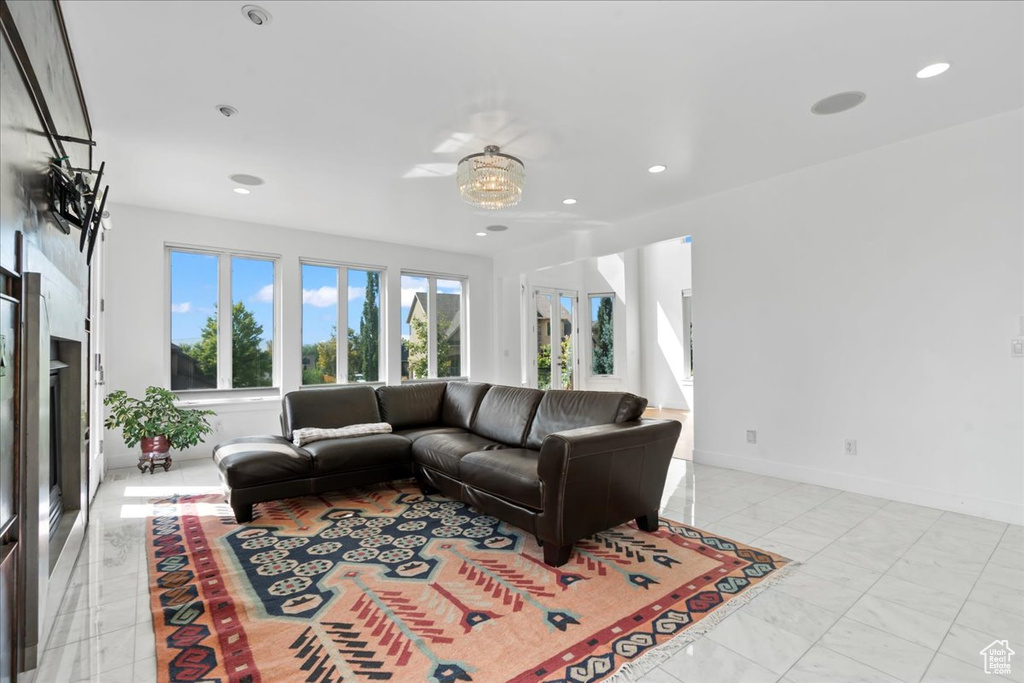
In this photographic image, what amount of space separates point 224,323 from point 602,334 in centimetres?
646

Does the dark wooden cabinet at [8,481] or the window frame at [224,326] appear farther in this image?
the window frame at [224,326]

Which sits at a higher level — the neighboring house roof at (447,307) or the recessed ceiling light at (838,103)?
the recessed ceiling light at (838,103)

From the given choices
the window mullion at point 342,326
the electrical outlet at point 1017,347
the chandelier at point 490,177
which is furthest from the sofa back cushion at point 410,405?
the electrical outlet at point 1017,347

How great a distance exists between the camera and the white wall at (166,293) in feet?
15.7

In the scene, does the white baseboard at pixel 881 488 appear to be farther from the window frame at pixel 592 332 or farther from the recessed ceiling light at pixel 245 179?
the recessed ceiling light at pixel 245 179

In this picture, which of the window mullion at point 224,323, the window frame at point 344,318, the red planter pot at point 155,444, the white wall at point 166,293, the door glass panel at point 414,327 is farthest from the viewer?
the door glass panel at point 414,327

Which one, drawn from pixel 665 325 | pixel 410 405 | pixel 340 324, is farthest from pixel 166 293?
pixel 665 325

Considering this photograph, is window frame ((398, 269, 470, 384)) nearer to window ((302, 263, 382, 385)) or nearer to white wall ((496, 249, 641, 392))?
window ((302, 263, 382, 385))

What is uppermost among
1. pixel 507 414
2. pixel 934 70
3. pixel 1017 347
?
pixel 934 70

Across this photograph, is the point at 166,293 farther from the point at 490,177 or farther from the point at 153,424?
the point at 490,177

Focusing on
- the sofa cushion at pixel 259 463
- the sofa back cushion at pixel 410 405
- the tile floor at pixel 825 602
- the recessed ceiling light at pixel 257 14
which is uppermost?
the recessed ceiling light at pixel 257 14

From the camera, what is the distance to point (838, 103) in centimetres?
293

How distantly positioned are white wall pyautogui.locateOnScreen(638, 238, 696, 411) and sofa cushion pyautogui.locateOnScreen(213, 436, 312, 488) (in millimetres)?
7041

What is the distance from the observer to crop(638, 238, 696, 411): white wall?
345 inches
